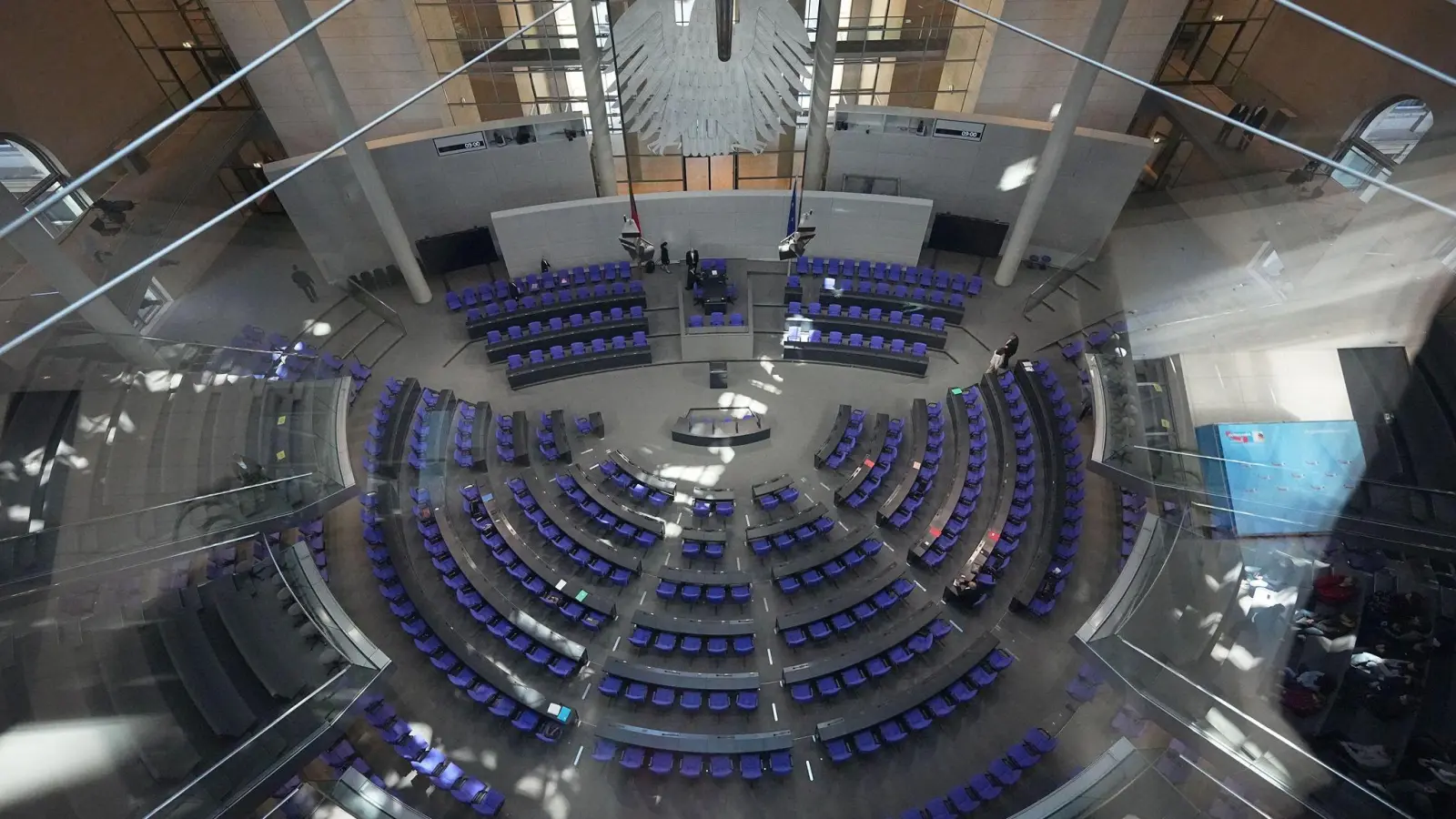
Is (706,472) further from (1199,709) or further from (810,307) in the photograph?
(1199,709)

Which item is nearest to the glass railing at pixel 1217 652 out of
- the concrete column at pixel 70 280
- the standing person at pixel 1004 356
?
the standing person at pixel 1004 356

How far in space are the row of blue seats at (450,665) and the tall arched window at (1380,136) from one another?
20588 mm

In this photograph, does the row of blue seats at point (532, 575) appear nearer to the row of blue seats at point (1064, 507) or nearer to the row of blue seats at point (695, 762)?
the row of blue seats at point (695, 762)

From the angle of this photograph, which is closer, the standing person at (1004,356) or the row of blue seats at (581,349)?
the standing person at (1004,356)

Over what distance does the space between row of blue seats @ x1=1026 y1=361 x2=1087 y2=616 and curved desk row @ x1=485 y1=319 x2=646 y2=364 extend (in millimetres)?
9704

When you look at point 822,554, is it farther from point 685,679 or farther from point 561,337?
point 561,337

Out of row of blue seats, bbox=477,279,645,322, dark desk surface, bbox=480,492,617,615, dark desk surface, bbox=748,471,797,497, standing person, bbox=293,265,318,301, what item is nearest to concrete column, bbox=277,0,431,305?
row of blue seats, bbox=477,279,645,322

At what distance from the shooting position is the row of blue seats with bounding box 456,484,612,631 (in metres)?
13.7

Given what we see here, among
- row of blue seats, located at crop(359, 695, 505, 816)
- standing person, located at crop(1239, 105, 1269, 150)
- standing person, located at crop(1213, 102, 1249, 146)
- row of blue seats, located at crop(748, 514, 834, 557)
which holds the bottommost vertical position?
row of blue seats, located at crop(359, 695, 505, 816)

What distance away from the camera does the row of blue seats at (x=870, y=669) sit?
12672 mm

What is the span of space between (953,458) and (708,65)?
1126cm

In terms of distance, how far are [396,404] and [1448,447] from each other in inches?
769

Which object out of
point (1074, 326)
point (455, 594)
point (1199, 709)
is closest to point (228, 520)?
point (455, 594)

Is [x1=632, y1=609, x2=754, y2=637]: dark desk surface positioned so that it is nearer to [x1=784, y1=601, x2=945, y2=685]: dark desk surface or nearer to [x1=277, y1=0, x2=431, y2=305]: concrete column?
[x1=784, y1=601, x2=945, y2=685]: dark desk surface
